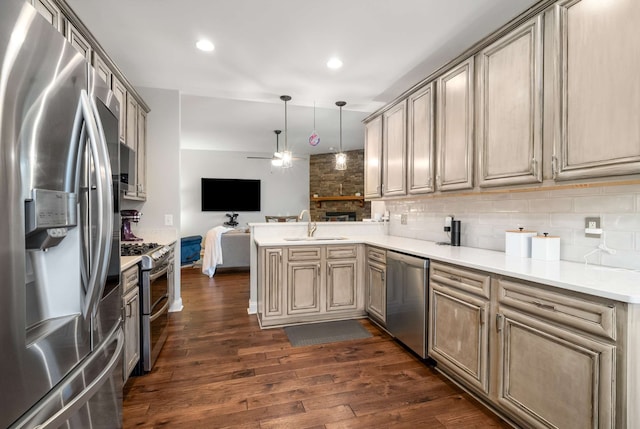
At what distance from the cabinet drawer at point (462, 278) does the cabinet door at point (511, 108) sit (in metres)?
0.67

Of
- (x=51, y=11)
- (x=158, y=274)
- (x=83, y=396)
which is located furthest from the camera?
(x=158, y=274)

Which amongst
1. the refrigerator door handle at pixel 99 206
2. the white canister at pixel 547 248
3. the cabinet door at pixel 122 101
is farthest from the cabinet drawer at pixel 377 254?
the cabinet door at pixel 122 101

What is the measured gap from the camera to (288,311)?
10.7 ft

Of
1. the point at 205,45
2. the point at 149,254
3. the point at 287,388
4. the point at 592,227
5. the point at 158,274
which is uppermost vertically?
the point at 205,45

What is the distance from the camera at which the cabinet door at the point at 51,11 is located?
1.63 metres

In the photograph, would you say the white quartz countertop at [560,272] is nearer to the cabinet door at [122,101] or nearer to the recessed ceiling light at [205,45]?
the recessed ceiling light at [205,45]

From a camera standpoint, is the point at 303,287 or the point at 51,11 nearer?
the point at 51,11

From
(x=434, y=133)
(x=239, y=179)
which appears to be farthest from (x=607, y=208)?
(x=239, y=179)

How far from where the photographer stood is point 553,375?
1486mm

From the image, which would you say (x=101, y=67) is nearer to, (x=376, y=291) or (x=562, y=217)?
(x=376, y=291)

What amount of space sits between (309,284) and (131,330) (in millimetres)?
1694

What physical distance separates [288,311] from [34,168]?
2.74 meters

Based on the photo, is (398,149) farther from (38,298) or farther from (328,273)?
(38,298)

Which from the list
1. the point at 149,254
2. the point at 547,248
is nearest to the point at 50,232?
the point at 149,254
